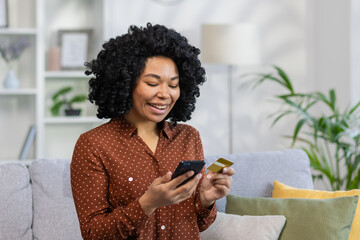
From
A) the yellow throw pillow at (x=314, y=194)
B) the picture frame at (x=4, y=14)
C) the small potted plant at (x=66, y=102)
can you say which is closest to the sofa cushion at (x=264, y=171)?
the yellow throw pillow at (x=314, y=194)

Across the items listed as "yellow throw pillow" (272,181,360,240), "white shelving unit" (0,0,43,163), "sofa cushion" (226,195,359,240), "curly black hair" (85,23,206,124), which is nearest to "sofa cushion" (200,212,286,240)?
"sofa cushion" (226,195,359,240)

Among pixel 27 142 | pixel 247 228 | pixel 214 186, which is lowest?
pixel 247 228

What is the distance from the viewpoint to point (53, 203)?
2.26m

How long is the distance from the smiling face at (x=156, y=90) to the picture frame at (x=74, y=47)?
8.50 feet

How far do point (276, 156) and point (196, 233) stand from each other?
0.96 m

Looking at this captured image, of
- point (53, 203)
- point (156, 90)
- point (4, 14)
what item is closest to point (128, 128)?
point (156, 90)

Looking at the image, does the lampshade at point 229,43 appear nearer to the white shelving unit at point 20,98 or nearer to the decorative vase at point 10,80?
the white shelving unit at point 20,98

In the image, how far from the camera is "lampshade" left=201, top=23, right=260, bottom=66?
399 centimetres

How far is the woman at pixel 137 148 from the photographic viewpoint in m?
1.59

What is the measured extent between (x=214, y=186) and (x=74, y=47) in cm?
A: 274

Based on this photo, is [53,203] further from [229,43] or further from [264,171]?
[229,43]

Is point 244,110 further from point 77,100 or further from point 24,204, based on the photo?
point 24,204

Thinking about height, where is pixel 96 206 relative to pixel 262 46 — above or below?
below

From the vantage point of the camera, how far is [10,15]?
4.12 metres
